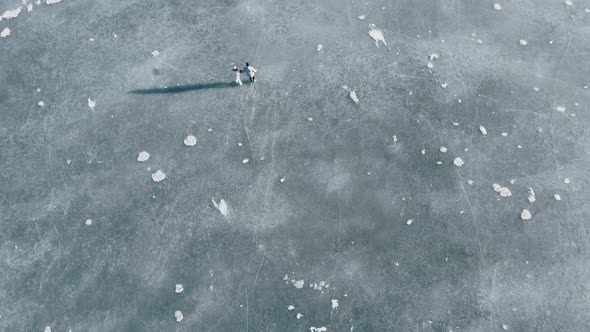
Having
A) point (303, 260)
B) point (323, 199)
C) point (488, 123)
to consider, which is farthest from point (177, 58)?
point (488, 123)

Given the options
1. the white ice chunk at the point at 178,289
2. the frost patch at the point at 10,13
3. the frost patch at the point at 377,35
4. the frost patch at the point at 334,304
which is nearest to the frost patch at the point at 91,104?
the frost patch at the point at 10,13

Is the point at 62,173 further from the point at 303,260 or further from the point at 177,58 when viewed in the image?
the point at 303,260

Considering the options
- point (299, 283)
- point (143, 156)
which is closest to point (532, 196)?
point (299, 283)

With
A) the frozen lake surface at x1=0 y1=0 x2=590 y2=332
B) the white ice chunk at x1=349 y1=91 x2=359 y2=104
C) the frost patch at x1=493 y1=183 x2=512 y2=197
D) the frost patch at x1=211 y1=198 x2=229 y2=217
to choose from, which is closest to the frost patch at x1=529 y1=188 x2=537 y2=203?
the frozen lake surface at x1=0 y1=0 x2=590 y2=332

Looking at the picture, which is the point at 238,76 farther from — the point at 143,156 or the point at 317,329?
the point at 317,329

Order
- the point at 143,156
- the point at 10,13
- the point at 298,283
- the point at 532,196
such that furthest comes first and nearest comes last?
the point at 10,13, the point at 143,156, the point at 532,196, the point at 298,283

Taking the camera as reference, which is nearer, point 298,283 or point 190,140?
point 298,283
